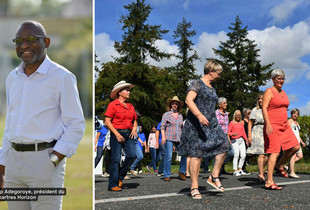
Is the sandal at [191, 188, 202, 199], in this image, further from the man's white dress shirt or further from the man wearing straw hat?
the man wearing straw hat

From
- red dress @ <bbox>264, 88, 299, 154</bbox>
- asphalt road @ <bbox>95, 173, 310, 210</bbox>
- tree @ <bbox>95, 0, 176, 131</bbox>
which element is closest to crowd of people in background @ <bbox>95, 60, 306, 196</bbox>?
red dress @ <bbox>264, 88, 299, 154</bbox>

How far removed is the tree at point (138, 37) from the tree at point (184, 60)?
401cm

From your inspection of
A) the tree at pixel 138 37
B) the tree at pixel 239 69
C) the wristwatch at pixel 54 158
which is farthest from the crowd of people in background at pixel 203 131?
the tree at pixel 239 69

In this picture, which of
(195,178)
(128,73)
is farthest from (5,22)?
(195,178)

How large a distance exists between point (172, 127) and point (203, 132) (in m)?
3.23

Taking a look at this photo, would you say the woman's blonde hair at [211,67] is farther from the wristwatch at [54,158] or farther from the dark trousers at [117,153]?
the wristwatch at [54,158]

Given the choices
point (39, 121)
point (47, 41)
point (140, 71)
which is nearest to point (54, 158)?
point (39, 121)

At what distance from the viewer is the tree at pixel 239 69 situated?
42.2m

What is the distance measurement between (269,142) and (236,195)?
1.39m

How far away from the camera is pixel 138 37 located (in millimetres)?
36375

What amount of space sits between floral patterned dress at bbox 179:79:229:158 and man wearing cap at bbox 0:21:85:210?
3.19 m

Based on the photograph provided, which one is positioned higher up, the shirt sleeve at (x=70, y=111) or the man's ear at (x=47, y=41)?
the man's ear at (x=47, y=41)

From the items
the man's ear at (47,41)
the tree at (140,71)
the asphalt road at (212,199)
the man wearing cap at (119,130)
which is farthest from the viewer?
the tree at (140,71)

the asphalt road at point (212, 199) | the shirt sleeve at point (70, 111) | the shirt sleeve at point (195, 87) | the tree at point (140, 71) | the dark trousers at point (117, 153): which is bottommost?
the asphalt road at point (212, 199)
